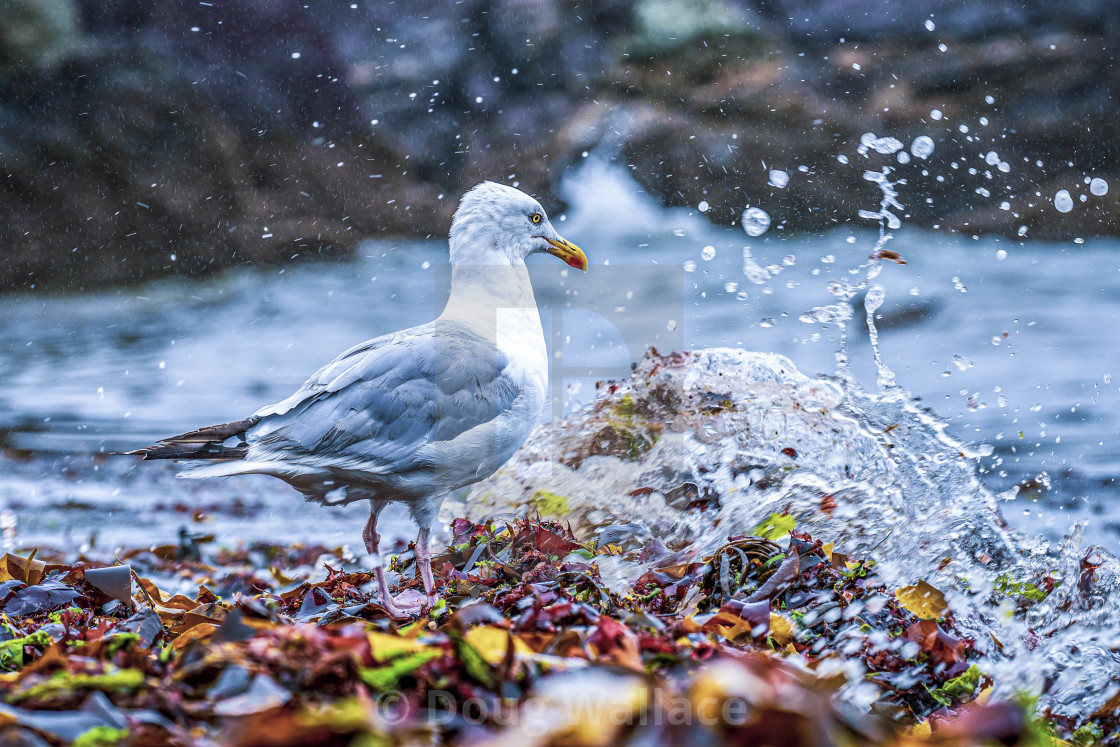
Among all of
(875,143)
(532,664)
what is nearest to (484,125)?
(875,143)

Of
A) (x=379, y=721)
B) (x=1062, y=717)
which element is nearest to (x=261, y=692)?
(x=379, y=721)

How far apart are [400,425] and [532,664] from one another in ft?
5.77

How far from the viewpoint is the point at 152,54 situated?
993 centimetres

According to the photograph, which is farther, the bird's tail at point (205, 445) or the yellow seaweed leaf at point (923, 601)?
the bird's tail at point (205, 445)

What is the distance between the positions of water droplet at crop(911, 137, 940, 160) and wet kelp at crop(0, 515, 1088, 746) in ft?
24.1

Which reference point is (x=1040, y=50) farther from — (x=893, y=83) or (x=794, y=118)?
(x=794, y=118)

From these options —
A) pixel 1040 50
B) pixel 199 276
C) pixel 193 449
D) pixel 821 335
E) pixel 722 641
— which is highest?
pixel 1040 50

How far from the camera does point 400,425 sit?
2.81 metres

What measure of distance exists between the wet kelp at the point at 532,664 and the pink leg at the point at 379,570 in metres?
0.09

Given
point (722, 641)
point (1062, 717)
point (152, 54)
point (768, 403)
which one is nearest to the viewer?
point (722, 641)

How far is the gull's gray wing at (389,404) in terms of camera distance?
108 inches

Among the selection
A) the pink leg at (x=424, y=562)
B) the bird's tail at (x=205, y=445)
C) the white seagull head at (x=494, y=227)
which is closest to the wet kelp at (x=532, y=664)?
the pink leg at (x=424, y=562)

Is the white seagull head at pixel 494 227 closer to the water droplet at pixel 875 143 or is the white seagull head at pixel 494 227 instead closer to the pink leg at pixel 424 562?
the pink leg at pixel 424 562

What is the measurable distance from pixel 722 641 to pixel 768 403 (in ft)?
7.61
